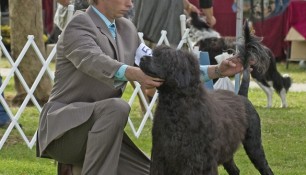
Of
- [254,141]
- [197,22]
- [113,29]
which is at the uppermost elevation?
[113,29]

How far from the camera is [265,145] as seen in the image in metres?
7.82

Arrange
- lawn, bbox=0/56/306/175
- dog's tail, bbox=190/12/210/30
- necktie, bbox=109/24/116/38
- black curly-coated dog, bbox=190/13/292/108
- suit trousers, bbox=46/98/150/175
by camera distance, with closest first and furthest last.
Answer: suit trousers, bbox=46/98/150/175 < necktie, bbox=109/24/116/38 < lawn, bbox=0/56/306/175 < black curly-coated dog, bbox=190/13/292/108 < dog's tail, bbox=190/12/210/30

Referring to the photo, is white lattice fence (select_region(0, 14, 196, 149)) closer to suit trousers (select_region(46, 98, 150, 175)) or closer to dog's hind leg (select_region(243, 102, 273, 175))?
dog's hind leg (select_region(243, 102, 273, 175))

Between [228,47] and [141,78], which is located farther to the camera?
[228,47]

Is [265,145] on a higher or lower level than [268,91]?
higher

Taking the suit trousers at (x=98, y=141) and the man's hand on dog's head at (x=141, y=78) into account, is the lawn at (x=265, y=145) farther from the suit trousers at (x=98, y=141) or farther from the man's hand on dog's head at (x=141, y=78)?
the man's hand on dog's head at (x=141, y=78)

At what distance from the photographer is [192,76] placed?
4.56m

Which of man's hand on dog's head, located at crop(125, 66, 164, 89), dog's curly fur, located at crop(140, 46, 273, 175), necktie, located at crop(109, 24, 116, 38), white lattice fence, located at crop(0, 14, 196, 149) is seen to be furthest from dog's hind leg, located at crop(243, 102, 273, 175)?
white lattice fence, located at crop(0, 14, 196, 149)

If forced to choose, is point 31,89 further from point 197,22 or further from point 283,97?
point 283,97

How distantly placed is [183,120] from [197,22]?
7009 millimetres

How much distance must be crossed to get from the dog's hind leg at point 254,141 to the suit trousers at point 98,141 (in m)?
1.05

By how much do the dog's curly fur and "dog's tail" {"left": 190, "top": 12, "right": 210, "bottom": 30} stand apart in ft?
21.7

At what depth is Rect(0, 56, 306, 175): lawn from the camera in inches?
257

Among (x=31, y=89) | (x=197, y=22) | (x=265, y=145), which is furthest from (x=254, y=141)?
(x=197, y=22)
